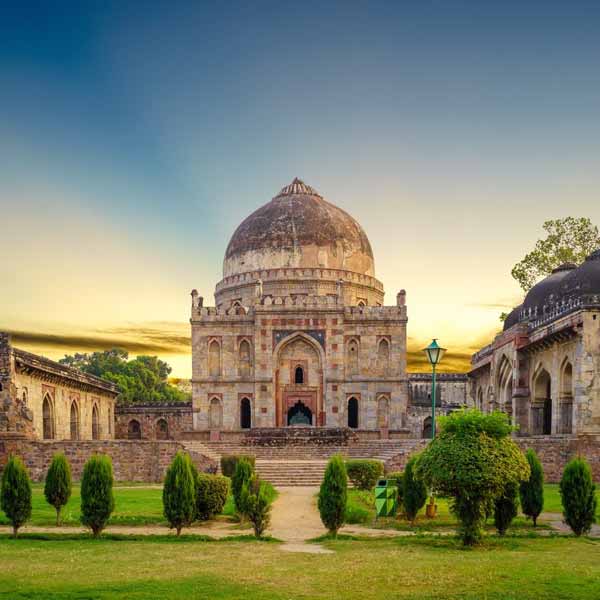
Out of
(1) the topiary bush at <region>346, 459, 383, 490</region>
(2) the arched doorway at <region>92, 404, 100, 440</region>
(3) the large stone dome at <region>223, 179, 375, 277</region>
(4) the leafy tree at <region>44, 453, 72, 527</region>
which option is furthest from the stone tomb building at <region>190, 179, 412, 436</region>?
(4) the leafy tree at <region>44, 453, 72, 527</region>

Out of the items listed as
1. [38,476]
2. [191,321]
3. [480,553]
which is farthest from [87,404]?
[480,553]

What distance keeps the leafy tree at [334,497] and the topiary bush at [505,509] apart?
9.27 ft

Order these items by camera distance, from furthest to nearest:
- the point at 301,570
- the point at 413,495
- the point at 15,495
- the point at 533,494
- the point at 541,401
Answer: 1. the point at 541,401
2. the point at 413,495
3. the point at 533,494
4. the point at 15,495
5. the point at 301,570

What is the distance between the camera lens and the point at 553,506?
20.6 m

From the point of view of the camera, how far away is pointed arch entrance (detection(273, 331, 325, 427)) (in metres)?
43.0

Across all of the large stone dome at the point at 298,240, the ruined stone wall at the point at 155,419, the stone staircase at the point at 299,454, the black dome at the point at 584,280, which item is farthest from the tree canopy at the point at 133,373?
the black dome at the point at 584,280

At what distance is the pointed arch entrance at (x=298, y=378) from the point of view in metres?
43.0

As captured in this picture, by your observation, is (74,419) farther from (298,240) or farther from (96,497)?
(96,497)

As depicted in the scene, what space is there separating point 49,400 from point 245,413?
33.9 ft

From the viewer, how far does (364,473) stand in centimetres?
2545

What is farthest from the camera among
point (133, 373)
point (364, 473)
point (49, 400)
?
point (133, 373)

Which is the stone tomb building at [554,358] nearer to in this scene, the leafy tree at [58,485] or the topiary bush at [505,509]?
the topiary bush at [505,509]

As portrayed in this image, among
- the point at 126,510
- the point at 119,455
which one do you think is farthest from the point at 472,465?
the point at 119,455

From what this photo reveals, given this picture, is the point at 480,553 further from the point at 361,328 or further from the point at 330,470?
the point at 361,328
